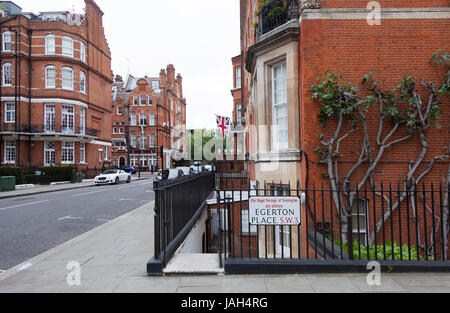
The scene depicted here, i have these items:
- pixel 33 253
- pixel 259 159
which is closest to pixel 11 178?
pixel 33 253

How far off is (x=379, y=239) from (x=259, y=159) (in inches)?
161

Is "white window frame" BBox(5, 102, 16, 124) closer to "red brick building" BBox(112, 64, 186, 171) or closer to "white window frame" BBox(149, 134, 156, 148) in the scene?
"red brick building" BBox(112, 64, 186, 171)

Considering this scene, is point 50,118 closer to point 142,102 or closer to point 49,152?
point 49,152

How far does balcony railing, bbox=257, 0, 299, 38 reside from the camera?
823 cm

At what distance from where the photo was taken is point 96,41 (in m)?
36.5

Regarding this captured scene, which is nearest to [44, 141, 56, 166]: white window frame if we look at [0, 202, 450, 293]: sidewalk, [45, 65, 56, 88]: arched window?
[45, 65, 56, 88]: arched window

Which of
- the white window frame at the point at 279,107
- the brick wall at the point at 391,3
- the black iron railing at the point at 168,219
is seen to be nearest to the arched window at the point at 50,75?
the white window frame at the point at 279,107

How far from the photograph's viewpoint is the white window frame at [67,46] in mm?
31391

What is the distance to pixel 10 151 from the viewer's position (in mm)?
29750

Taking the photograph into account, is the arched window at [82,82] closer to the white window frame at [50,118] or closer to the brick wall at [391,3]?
the white window frame at [50,118]

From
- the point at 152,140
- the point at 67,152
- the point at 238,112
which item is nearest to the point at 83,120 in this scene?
the point at 67,152

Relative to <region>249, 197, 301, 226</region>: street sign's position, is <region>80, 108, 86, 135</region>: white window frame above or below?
above

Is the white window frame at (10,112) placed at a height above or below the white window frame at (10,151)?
above
